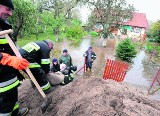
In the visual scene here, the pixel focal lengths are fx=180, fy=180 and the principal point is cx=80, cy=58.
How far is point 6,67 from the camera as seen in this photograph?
3133mm

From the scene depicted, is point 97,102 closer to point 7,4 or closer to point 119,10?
point 7,4

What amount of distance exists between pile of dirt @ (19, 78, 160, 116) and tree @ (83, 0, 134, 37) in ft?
53.9

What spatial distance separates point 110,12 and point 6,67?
18.7 metres

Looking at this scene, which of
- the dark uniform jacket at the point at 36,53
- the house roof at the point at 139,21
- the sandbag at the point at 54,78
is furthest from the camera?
the house roof at the point at 139,21

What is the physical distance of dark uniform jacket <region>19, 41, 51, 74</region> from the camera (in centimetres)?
399

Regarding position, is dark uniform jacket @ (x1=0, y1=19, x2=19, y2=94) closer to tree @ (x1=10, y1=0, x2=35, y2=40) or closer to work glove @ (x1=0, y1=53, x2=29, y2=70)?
work glove @ (x1=0, y1=53, x2=29, y2=70)

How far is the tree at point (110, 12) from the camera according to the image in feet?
65.8

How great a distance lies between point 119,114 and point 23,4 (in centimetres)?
1095

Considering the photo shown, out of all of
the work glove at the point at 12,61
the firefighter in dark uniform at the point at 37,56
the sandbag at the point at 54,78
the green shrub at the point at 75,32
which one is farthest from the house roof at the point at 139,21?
the work glove at the point at 12,61

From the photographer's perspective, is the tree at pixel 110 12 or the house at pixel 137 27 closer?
the tree at pixel 110 12

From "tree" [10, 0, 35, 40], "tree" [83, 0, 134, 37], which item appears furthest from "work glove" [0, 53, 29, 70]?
"tree" [83, 0, 134, 37]

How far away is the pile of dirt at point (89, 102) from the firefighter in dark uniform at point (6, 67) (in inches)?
38.9

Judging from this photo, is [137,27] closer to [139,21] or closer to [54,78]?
[139,21]

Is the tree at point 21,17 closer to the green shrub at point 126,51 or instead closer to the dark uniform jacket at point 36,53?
the green shrub at point 126,51
